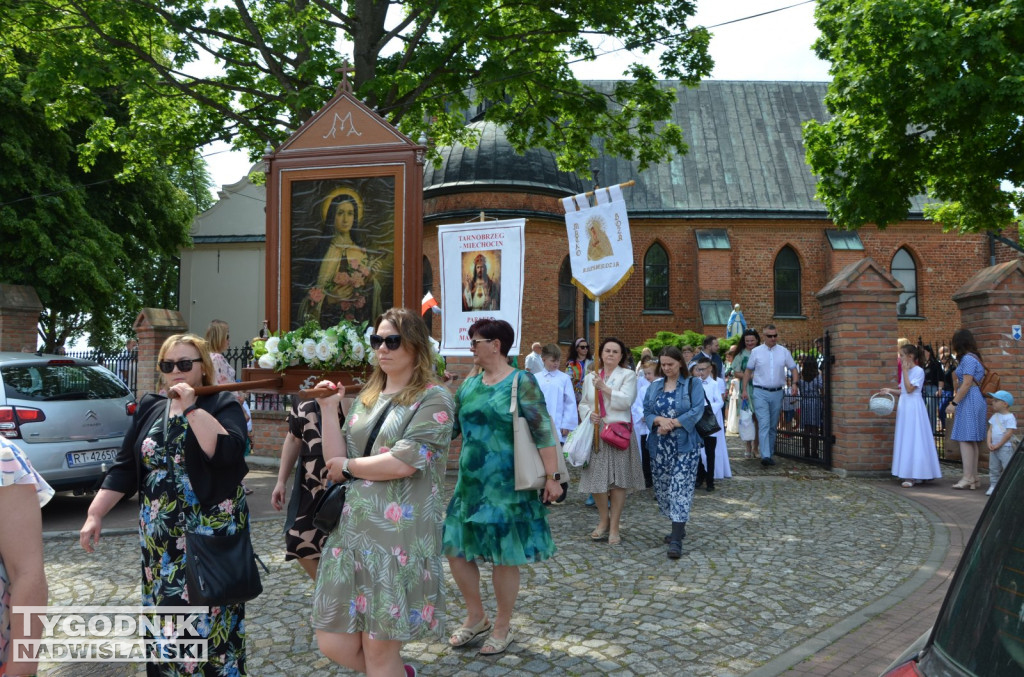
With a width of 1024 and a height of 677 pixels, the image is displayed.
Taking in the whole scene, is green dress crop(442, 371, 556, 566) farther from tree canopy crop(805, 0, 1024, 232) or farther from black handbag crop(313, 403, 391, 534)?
tree canopy crop(805, 0, 1024, 232)

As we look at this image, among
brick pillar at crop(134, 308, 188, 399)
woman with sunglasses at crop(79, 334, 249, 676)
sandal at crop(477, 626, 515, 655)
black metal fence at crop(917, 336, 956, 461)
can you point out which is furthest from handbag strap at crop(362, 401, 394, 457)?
brick pillar at crop(134, 308, 188, 399)

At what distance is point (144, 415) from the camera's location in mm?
3367

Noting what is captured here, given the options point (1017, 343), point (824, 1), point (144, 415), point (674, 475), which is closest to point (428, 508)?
point (144, 415)

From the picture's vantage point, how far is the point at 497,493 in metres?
4.30

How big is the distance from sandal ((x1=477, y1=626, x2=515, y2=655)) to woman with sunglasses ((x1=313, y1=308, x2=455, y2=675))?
1102 mm

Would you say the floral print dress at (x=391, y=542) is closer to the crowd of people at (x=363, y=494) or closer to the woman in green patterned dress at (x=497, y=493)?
the crowd of people at (x=363, y=494)

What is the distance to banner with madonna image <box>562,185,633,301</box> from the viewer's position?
7164 millimetres

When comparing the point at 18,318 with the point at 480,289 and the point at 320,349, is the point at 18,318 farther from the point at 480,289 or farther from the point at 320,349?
the point at 320,349

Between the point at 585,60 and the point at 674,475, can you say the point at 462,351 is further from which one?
the point at 585,60

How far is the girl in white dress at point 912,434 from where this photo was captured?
9898mm

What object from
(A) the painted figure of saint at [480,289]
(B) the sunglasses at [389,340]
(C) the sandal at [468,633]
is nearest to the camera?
(B) the sunglasses at [389,340]

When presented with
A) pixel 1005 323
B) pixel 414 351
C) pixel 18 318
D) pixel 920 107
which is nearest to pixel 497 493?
pixel 414 351

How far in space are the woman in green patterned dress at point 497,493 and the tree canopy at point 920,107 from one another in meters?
12.2

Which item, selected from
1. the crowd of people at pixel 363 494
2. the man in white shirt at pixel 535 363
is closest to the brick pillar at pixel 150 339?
the man in white shirt at pixel 535 363
